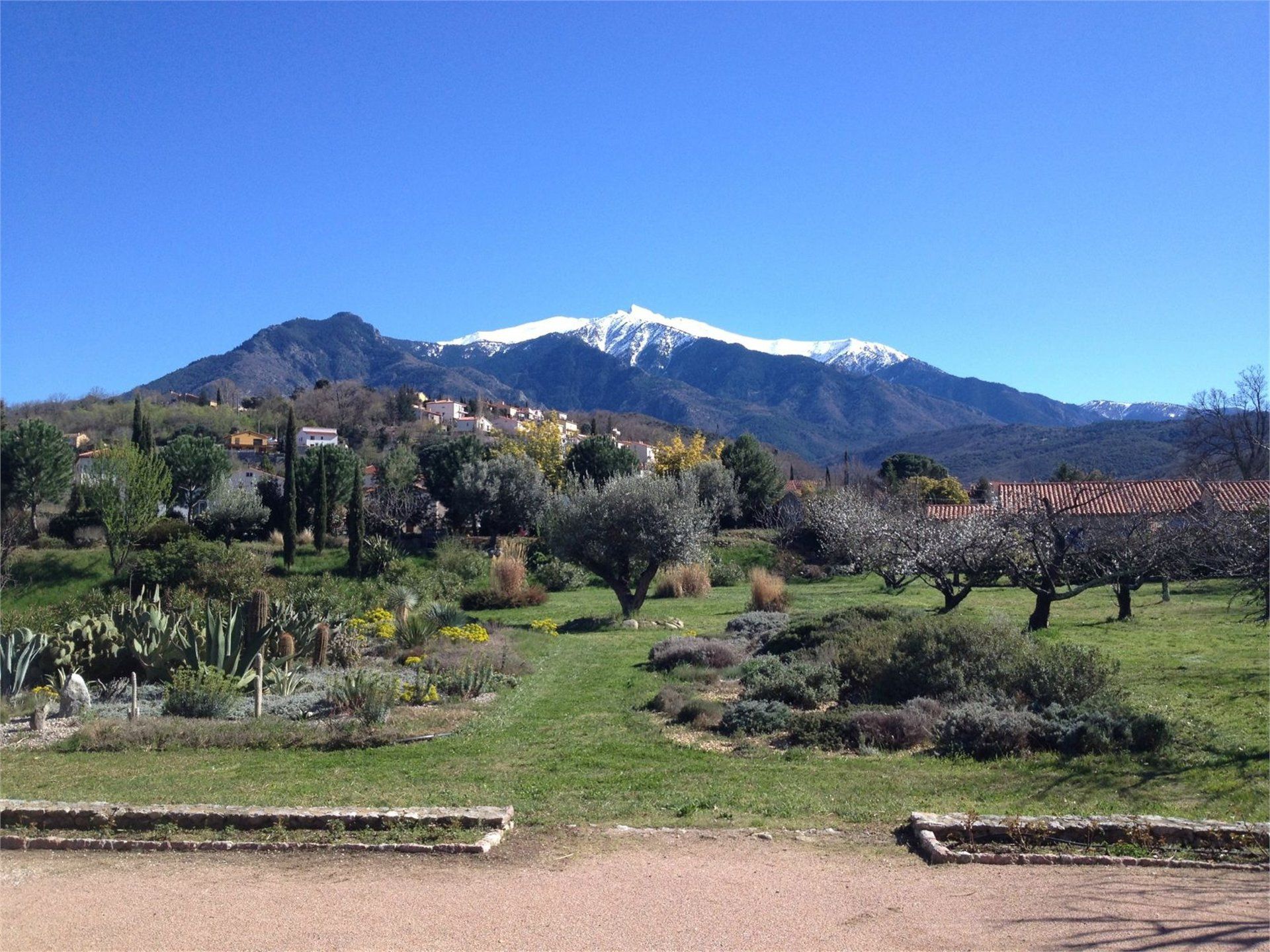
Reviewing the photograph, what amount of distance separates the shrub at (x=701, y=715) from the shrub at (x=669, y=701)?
16cm

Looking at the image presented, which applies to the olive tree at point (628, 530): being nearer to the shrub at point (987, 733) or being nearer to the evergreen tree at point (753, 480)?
the shrub at point (987, 733)

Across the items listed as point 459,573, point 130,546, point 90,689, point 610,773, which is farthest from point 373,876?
point 130,546

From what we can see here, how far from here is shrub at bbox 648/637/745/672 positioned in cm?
1536

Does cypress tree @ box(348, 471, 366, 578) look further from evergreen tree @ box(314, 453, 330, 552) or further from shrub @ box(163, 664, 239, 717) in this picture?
shrub @ box(163, 664, 239, 717)

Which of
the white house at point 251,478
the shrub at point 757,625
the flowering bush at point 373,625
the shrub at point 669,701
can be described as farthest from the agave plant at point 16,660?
the white house at point 251,478

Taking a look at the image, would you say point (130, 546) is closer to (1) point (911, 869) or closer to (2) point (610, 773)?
(2) point (610, 773)

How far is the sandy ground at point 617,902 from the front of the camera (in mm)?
5438

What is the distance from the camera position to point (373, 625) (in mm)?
18906

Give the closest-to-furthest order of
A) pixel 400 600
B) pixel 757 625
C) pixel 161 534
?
1. pixel 757 625
2. pixel 400 600
3. pixel 161 534

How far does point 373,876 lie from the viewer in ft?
20.7

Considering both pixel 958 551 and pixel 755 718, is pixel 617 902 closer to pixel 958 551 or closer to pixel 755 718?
pixel 755 718

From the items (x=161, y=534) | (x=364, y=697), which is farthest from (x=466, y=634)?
(x=161, y=534)

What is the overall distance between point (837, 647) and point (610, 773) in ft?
18.8

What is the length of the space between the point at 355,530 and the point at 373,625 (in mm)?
20962
